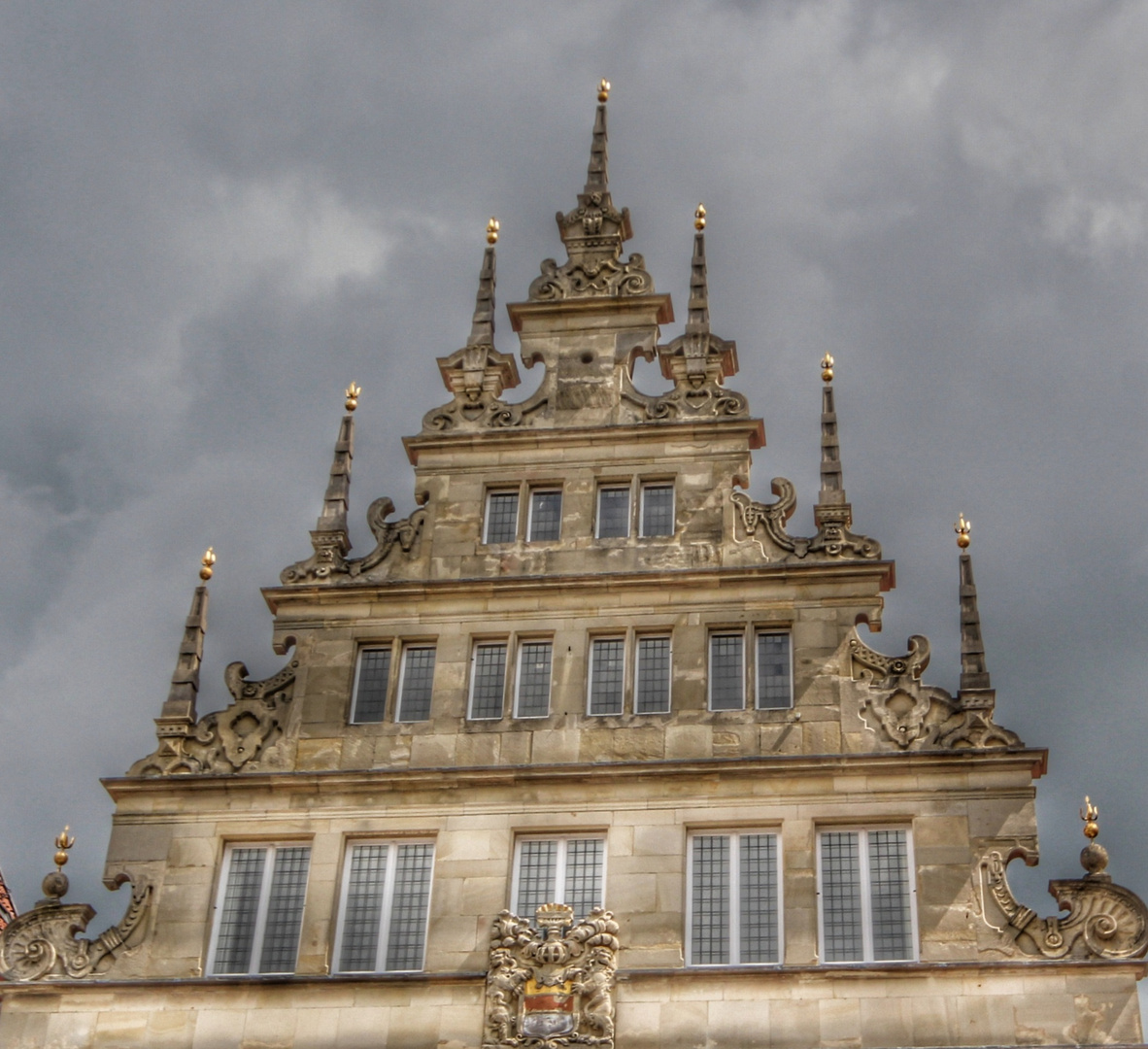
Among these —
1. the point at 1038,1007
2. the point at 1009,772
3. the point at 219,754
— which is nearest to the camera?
the point at 1038,1007

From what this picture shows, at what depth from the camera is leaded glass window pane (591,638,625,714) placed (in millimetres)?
26469

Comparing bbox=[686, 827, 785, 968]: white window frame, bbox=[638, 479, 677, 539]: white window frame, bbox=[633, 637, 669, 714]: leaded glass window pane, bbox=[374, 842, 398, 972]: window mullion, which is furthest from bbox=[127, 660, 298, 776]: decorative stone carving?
bbox=[686, 827, 785, 968]: white window frame

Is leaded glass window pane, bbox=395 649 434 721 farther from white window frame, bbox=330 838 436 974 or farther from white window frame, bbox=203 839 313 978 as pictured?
white window frame, bbox=203 839 313 978

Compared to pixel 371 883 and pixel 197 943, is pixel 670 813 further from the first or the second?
pixel 197 943

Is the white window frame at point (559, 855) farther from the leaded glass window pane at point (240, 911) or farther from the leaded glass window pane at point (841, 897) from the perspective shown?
the leaded glass window pane at point (240, 911)

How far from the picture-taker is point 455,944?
24.8 meters

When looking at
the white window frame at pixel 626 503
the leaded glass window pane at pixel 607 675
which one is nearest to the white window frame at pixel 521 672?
the leaded glass window pane at pixel 607 675

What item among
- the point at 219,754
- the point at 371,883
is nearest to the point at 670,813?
the point at 371,883

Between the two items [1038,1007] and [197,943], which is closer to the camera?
[1038,1007]

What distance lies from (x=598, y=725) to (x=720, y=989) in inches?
147

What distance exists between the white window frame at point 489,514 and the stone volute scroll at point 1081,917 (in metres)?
7.57

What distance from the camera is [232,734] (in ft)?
88.1

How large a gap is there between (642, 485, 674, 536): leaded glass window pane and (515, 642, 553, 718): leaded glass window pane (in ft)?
6.97

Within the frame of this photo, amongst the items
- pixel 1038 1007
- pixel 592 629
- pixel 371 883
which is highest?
pixel 592 629
